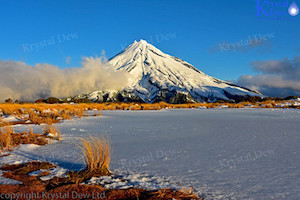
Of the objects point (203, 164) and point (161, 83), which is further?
point (161, 83)

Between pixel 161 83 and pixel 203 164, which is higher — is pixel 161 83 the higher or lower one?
the higher one

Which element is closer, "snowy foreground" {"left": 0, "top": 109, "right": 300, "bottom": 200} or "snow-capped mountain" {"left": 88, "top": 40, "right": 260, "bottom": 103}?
"snowy foreground" {"left": 0, "top": 109, "right": 300, "bottom": 200}

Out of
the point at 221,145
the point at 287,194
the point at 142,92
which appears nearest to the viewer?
the point at 287,194

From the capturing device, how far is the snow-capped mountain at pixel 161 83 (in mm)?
95125

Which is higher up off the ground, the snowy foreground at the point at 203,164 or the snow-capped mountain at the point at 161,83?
the snow-capped mountain at the point at 161,83

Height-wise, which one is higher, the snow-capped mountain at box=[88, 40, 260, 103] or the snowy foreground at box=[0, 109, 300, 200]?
the snow-capped mountain at box=[88, 40, 260, 103]

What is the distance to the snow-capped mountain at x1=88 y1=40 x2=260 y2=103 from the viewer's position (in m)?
95.1

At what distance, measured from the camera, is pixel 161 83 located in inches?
3957

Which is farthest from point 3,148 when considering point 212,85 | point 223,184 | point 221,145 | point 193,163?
point 212,85

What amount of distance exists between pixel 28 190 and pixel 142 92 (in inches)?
3983

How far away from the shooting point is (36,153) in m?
4.07

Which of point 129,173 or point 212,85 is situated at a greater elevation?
point 212,85

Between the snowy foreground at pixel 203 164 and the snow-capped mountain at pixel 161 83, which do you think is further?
the snow-capped mountain at pixel 161 83

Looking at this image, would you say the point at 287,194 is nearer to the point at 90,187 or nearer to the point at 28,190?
the point at 90,187
